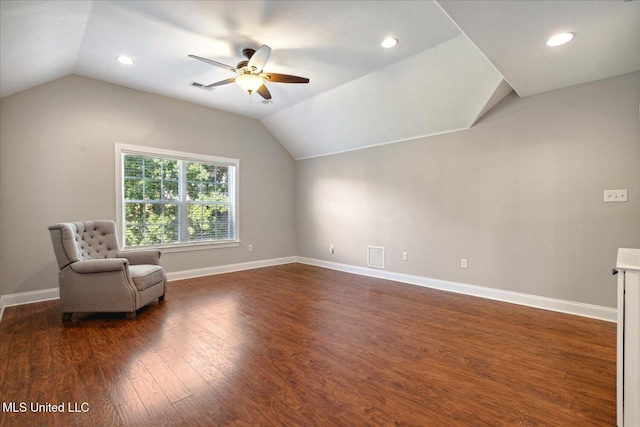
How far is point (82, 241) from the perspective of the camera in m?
3.38

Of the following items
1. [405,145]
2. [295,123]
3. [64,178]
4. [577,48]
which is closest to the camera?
[577,48]

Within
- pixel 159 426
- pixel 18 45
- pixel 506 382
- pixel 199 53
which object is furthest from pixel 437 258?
pixel 18 45

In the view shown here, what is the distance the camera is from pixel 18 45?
2512 millimetres

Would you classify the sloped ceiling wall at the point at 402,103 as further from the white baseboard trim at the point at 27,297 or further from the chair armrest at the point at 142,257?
the white baseboard trim at the point at 27,297

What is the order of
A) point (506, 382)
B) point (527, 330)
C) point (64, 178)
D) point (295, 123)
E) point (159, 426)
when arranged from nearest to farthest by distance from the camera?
point (159, 426) < point (506, 382) < point (527, 330) < point (64, 178) < point (295, 123)

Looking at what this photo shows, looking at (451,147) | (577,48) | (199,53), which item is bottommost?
(451,147)

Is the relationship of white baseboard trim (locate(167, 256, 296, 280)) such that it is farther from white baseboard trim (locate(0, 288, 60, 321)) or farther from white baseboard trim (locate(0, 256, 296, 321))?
white baseboard trim (locate(0, 288, 60, 321))

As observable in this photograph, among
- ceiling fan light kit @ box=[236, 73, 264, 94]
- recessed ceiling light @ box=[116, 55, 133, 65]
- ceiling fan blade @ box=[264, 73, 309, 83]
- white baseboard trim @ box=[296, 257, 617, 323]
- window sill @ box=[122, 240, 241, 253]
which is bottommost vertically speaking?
white baseboard trim @ box=[296, 257, 617, 323]

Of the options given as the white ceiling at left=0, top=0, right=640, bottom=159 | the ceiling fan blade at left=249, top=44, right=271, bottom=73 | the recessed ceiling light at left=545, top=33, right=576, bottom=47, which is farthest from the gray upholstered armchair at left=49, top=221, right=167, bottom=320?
the recessed ceiling light at left=545, top=33, right=576, bottom=47

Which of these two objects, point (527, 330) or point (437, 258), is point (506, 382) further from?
point (437, 258)

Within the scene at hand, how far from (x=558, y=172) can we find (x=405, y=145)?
6.66 feet

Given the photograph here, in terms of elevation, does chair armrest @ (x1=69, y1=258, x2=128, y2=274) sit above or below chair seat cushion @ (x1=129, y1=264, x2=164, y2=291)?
above

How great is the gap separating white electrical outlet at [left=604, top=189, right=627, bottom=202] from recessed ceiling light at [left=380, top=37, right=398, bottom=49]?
2.73 meters

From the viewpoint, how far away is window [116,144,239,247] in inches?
173
